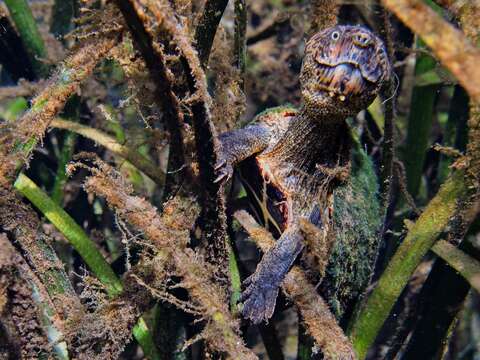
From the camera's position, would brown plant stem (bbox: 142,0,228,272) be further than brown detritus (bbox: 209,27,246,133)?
No

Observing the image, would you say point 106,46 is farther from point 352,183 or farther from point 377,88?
point 352,183


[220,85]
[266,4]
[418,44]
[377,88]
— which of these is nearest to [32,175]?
[220,85]

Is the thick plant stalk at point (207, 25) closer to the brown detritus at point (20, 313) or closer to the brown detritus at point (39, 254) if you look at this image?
the brown detritus at point (39, 254)

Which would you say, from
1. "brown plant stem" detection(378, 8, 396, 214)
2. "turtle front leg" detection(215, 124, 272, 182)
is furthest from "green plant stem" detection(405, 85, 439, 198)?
"turtle front leg" detection(215, 124, 272, 182)

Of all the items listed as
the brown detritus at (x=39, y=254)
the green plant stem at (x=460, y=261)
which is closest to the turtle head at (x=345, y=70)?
the green plant stem at (x=460, y=261)

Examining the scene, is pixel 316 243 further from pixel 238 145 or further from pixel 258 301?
pixel 238 145

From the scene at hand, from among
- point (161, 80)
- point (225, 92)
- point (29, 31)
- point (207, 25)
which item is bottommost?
point (225, 92)

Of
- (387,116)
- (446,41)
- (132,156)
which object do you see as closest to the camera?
(446,41)

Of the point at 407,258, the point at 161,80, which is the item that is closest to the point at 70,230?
the point at 161,80

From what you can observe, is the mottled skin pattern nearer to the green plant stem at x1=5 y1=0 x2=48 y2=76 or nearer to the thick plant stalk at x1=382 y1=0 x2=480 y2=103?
the thick plant stalk at x1=382 y1=0 x2=480 y2=103
